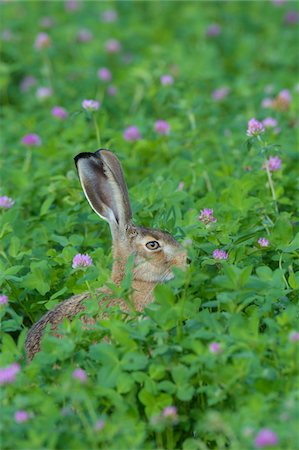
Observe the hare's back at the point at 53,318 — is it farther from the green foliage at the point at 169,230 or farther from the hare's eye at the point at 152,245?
the hare's eye at the point at 152,245

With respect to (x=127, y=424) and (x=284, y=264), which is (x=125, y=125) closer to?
(x=284, y=264)

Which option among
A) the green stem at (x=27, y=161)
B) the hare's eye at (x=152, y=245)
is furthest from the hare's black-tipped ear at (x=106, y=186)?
the green stem at (x=27, y=161)

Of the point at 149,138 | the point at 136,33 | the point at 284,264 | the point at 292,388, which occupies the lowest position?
the point at 136,33

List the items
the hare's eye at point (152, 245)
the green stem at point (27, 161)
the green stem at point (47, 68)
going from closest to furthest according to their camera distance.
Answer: the hare's eye at point (152, 245), the green stem at point (27, 161), the green stem at point (47, 68)

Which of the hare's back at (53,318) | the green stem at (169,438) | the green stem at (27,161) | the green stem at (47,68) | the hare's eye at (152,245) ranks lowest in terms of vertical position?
the green stem at (47,68)

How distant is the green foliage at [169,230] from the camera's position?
4668 millimetres

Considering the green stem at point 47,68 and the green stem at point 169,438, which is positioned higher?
the green stem at point 169,438

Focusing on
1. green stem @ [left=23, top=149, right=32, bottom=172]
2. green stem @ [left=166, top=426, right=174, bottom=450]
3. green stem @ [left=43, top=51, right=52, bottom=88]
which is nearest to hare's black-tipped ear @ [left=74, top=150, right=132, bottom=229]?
green stem @ [left=166, top=426, right=174, bottom=450]

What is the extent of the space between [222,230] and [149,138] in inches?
110

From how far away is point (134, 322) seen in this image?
5160 millimetres

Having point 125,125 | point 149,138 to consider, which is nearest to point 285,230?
point 149,138

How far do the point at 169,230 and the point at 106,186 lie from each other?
1.56 ft

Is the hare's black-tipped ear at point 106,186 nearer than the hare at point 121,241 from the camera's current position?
No

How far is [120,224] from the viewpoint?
20.8 feet
